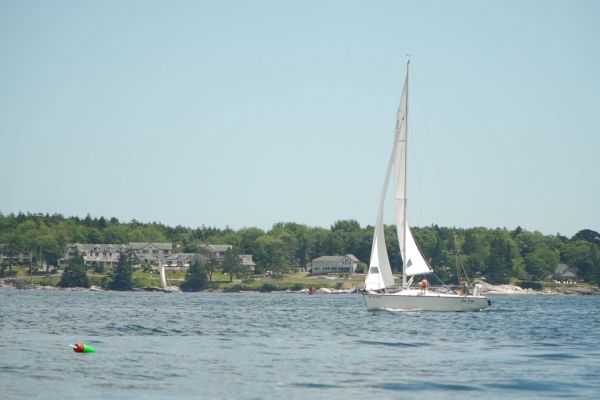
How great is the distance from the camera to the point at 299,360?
4212 centimetres

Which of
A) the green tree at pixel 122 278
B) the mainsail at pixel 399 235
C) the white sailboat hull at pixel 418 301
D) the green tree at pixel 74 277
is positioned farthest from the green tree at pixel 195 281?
the white sailboat hull at pixel 418 301

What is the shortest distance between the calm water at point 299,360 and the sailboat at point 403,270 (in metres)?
6.71

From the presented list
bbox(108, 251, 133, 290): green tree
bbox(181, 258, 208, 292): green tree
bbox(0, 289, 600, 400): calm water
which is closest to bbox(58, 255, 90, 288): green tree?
bbox(108, 251, 133, 290): green tree

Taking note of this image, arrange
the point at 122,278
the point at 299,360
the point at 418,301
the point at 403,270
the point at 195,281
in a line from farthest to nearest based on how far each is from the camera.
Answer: the point at 195,281
the point at 122,278
the point at 403,270
the point at 418,301
the point at 299,360

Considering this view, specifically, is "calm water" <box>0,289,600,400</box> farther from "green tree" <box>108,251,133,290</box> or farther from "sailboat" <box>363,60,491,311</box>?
"green tree" <box>108,251,133,290</box>

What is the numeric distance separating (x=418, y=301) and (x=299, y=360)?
3349cm

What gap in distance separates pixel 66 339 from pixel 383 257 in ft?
111

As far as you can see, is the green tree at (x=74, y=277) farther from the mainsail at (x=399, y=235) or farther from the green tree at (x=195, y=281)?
the mainsail at (x=399, y=235)

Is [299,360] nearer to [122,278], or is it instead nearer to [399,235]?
[399,235]

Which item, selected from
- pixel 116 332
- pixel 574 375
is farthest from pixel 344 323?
pixel 574 375

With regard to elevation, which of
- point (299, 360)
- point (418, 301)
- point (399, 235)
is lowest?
point (299, 360)

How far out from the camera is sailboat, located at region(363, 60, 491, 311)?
245 ft

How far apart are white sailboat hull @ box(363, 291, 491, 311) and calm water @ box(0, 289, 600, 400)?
620 centimetres

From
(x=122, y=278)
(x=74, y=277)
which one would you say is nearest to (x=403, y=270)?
(x=122, y=278)
